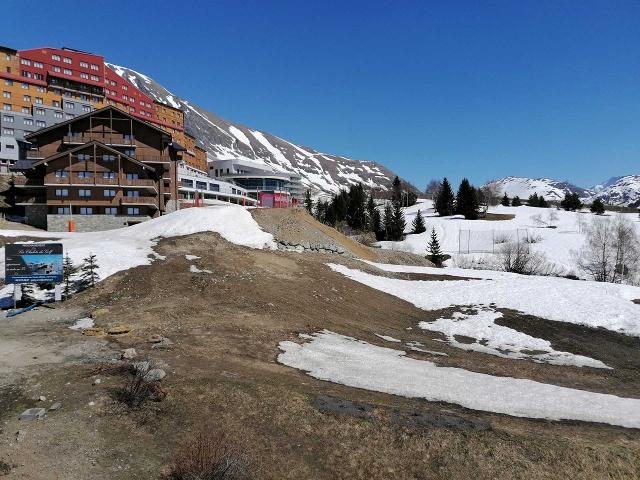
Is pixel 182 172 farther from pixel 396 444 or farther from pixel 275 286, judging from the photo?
pixel 396 444

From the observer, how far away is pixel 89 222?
51.0 metres

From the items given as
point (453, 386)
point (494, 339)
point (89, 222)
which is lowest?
point (494, 339)

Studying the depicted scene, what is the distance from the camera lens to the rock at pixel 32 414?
8.91m

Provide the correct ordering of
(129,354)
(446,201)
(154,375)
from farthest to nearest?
(446,201)
(129,354)
(154,375)

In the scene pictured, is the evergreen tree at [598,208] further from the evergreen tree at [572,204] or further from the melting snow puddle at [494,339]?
the melting snow puddle at [494,339]

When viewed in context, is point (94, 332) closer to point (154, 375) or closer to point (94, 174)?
point (154, 375)

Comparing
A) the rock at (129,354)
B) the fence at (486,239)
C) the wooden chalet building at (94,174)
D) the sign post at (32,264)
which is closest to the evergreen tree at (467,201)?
the fence at (486,239)

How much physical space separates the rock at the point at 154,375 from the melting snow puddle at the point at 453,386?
4.25m

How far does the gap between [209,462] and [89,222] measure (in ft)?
169

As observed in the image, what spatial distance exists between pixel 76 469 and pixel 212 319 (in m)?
10.4

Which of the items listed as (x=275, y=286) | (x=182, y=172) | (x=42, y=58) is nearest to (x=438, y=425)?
(x=275, y=286)

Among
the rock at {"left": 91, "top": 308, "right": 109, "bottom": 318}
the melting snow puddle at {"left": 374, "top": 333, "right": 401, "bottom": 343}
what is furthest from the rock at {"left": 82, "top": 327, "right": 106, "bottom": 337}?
the melting snow puddle at {"left": 374, "top": 333, "right": 401, "bottom": 343}

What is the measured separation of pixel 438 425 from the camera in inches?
395

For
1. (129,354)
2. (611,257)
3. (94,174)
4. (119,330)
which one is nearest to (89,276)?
(119,330)
